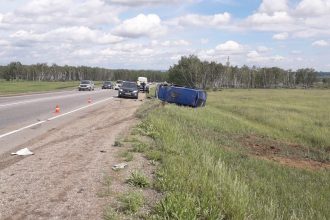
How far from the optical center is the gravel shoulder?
19.1ft

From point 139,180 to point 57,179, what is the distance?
→ 52.2 inches

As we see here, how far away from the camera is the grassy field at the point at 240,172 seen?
603 cm

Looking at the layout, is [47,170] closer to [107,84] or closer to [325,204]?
[325,204]

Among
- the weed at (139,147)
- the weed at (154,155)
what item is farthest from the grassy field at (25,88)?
the weed at (154,155)

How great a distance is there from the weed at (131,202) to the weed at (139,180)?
2.06 ft

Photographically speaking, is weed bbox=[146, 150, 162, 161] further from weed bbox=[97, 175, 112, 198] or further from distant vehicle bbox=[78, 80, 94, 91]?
distant vehicle bbox=[78, 80, 94, 91]

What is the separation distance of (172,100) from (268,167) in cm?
1874

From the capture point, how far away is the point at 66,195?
6430 millimetres

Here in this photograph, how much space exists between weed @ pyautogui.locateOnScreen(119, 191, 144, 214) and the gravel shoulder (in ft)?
0.89

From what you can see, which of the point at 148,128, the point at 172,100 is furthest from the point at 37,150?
the point at 172,100

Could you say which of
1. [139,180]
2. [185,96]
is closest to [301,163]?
[139,180]

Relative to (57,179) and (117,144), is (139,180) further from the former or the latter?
(117,144)

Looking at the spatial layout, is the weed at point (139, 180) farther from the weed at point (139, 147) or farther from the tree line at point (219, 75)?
the tree line at point (219, 75)

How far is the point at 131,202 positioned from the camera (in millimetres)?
5961
